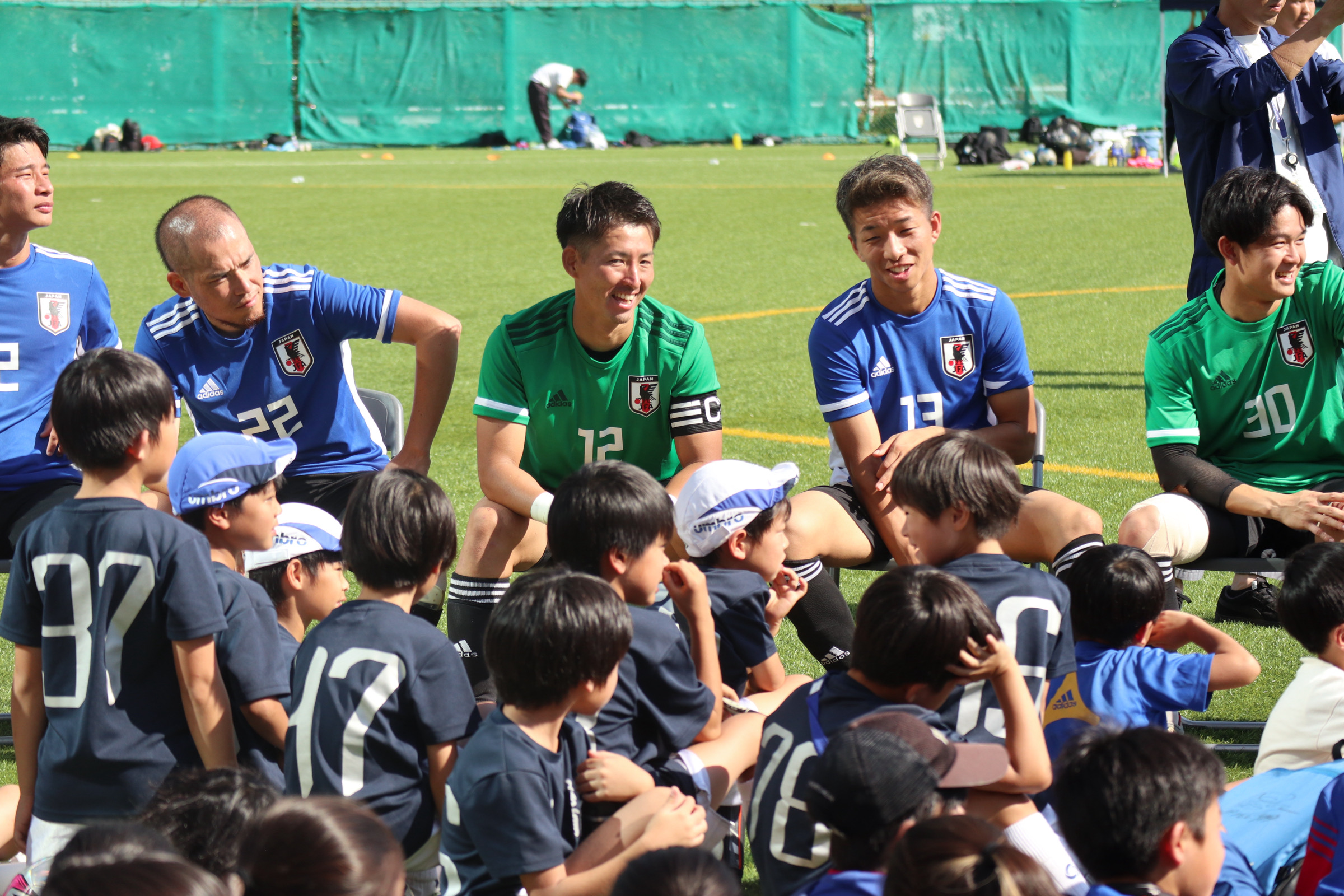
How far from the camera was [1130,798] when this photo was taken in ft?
6.85

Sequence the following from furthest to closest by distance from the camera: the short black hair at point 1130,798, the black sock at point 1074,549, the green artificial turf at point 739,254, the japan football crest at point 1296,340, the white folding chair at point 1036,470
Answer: the green artificial turf at point 739,254 → the white folding chair at point 1036,470 → the japan football crest at point 1296,340 → the black sock at point 1074,549 → the short black hair at point 1130,798

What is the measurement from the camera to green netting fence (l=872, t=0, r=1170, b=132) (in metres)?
33.8

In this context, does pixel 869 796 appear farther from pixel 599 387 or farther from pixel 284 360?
pixel 284 360

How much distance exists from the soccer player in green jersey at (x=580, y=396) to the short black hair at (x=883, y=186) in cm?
65

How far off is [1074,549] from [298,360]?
2.63 m

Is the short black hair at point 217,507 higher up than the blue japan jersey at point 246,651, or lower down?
higher up

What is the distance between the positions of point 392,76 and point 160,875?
113 feet

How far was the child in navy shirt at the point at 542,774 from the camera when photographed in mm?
2545

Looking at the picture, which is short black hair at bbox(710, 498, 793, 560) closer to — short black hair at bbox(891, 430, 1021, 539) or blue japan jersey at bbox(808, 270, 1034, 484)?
short black hair at bbox(891, 430, 1021, 539)

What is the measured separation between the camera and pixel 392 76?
34.2 meters

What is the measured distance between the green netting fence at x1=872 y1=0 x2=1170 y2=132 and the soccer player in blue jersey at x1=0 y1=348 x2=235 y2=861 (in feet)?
109

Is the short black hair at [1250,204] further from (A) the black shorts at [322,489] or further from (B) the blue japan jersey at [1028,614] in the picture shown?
(A) the black shorts at [322,489]

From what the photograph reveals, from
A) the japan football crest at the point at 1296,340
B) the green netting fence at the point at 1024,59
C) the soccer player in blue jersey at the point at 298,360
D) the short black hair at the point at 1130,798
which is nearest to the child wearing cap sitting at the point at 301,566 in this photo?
the soccer player in blue jersey at the point at 298,360

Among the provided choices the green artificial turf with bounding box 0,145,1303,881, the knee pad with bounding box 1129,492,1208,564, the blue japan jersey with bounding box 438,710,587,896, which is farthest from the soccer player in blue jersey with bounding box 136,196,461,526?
the knee pad with bounding box 1129,492,1208,564
